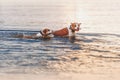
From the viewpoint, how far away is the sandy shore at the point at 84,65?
796 inches

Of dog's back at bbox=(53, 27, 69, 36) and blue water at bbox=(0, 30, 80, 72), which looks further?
dog's back at bbox=(53, 27, 69, 36)

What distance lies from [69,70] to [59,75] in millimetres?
1423

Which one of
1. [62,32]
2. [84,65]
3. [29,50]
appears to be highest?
[62,32]

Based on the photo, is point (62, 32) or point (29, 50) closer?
point (29, 50)

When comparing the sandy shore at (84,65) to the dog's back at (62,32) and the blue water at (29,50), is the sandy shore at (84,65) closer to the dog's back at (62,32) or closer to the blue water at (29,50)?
the blue water at (29,50)

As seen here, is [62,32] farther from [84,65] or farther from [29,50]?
[84,65]

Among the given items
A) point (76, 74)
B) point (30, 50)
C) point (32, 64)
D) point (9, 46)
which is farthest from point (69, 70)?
point (9, 46)

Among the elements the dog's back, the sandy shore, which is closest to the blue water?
the dog's back

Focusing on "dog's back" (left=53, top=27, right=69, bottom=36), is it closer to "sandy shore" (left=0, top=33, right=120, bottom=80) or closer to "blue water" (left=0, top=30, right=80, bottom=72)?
"blue water" (left=0, top=30, right=80, bottom=72)

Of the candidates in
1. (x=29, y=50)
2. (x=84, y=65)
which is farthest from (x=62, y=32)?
(x=84, y=65)

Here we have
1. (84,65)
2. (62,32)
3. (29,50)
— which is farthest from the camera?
(62,32)

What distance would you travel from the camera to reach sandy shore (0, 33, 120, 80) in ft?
66.3

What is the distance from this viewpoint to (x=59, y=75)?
20.7 metres

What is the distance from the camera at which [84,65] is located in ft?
76.2
